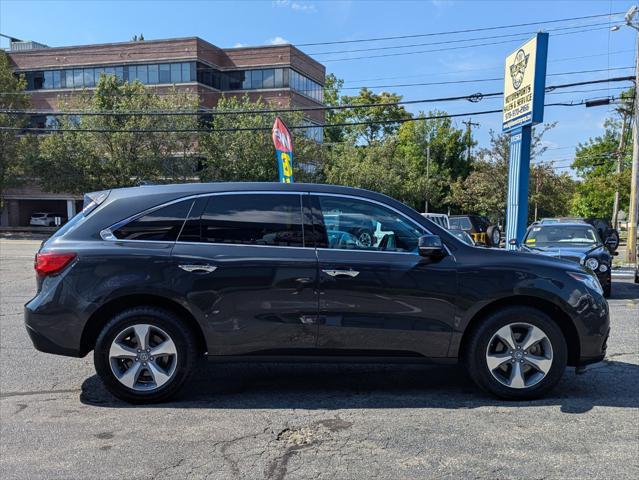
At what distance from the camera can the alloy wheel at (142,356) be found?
14.6ft

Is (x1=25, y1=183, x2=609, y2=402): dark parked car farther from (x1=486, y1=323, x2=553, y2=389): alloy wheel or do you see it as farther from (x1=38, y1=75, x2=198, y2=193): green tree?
(x1=38, y1=75, x2=198, y2=193): green tree

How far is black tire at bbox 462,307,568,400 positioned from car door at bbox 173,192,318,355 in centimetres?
140

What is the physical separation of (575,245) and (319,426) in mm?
9054

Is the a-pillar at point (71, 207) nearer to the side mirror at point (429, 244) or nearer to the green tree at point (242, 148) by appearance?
the green tree at point (242, 148)

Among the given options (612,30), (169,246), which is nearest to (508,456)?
(169,246)

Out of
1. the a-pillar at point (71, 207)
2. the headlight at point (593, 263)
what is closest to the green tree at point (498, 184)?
the headlight at point (593, 263)

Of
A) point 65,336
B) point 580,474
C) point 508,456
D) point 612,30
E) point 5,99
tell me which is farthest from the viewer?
point 5,99

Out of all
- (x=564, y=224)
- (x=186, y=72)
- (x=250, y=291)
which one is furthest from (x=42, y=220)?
(x=250, y=291)

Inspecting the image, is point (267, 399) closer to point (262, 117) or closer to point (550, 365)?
point (550, 365)

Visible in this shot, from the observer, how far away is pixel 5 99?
42.0 m

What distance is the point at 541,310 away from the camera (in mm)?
4668

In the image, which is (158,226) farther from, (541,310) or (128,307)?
(541,310)

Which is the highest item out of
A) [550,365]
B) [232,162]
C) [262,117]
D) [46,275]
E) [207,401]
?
[262,117]

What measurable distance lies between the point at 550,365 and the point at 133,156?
34086 millimetres
